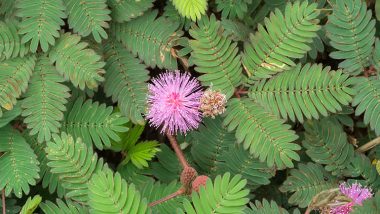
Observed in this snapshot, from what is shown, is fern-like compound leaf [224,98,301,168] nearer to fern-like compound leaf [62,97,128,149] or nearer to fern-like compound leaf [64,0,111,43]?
fern-like compound leaf [62,97,128,149]

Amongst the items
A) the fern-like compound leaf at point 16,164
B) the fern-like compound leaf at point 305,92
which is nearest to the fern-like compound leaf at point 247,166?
the fern-like compound leaf at point 305,92

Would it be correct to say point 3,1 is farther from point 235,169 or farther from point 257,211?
point 257,211

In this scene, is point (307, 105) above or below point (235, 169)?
above

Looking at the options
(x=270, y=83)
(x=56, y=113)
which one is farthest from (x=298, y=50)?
(x=56, y=113)

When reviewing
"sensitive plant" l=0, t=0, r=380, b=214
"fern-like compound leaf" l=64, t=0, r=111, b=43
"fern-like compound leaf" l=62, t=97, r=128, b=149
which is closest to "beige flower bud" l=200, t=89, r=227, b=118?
"sensitive plant" l=0, t=0, r=380, b=214

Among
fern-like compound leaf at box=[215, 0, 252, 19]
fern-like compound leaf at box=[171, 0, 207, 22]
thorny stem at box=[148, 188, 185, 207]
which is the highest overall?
fern-like compound leaf at box=[171, 0, 207, 22]

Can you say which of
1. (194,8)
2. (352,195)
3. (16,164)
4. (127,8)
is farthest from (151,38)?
(352,195)
